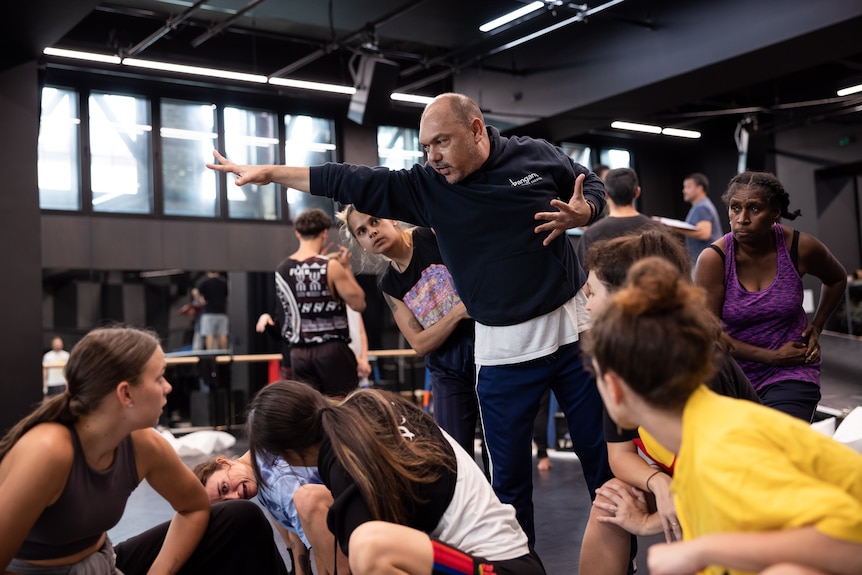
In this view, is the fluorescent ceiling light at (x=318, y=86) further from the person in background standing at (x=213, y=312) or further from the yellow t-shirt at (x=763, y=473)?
the yellow t-shirt at (x=763, y=473)

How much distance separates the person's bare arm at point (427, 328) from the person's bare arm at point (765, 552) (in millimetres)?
1680

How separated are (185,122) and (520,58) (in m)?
4.48

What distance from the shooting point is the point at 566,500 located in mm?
4289

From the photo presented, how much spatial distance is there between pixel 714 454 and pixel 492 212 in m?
1.32

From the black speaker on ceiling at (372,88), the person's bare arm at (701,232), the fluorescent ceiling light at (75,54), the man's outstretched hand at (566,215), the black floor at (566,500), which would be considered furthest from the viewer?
the black speaker on ceiling at (372,88)

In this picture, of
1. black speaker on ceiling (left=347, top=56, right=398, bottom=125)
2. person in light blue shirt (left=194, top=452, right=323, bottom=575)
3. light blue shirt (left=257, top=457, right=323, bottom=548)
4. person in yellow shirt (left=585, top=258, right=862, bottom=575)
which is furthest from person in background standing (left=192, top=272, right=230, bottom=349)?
person in yellow shirt (left=585, top=258, right=862, bottom=575)

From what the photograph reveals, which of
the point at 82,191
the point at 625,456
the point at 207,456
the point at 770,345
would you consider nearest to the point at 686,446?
the point at 625,456

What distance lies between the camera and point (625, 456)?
195 centimetres

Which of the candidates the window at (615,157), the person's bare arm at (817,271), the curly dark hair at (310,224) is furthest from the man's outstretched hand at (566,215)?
the window at (615,157)

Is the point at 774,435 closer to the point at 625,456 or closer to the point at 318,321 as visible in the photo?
the point at 625,456

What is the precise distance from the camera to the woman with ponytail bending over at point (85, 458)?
179cm

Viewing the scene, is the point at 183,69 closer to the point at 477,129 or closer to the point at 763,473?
the point at 477,129

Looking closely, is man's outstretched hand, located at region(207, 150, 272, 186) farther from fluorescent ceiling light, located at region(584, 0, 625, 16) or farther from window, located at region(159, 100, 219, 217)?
window, located at region(159, 100, 219, 217)

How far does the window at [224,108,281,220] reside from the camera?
11.5 meters
